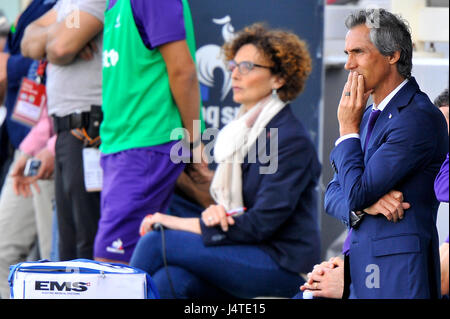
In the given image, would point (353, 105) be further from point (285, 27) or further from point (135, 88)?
point (285, 27)

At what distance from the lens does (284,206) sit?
136 inches

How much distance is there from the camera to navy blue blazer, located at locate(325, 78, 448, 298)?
6.54 ft

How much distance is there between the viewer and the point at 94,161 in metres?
3.83

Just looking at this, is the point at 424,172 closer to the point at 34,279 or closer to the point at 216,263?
the point at 34,279

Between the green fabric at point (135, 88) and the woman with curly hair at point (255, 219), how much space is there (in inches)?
11.7

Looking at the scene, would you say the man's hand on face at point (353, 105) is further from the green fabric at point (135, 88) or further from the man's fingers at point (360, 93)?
the green fabric at point (135, 88)

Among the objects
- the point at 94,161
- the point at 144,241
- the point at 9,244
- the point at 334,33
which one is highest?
the point at 334,33

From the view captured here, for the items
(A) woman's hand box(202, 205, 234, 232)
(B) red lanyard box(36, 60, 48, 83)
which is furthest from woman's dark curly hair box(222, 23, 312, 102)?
(B) red lanyard box(36, 60, 48, 83)

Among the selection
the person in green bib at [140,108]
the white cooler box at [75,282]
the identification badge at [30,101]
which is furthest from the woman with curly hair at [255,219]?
the identification badge at [30,101]

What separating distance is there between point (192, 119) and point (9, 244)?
1.67 metres

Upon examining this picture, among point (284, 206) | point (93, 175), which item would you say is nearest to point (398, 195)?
point (284, 206)
